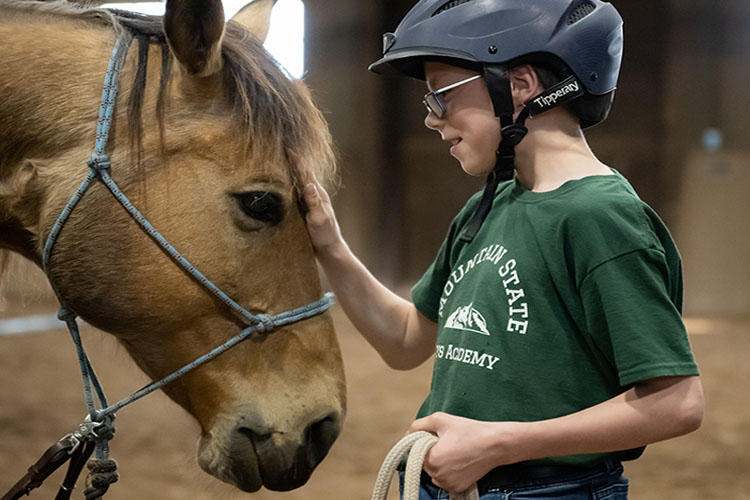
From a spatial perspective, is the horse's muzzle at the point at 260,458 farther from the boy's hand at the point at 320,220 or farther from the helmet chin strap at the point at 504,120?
the helmet chin strap at the point at 504,120

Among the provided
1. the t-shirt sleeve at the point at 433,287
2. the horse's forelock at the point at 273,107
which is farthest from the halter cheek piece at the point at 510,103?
the horse's forelock at the point at 273,107

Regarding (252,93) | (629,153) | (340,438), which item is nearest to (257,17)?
(252,93)

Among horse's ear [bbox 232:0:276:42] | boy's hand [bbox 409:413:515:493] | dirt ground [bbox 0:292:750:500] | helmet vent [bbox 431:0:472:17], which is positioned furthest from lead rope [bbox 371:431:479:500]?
horse's ear [bbox 232:0:276:42]

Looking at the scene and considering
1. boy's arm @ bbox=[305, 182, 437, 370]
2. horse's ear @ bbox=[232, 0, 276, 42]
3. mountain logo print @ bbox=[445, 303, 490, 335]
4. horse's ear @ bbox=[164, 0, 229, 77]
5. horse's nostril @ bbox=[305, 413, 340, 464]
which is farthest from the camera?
horse's ear @ bbox=[232, 0, 276, 42]

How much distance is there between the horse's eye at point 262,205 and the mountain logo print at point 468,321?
13.8 inches

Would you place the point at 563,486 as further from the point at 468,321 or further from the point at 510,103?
the point at 510,103

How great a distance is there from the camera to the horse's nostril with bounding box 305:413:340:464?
122cm

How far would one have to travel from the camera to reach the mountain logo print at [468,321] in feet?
3.27

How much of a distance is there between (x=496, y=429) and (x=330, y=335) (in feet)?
1.50

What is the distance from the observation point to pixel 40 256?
4.11 feet

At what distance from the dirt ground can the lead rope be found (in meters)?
0.43

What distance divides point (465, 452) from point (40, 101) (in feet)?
2.81

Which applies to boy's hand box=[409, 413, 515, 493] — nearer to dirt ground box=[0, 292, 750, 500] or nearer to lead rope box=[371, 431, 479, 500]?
lead rope box=[371, 431, 479, 500]

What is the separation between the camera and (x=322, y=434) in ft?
4.02
